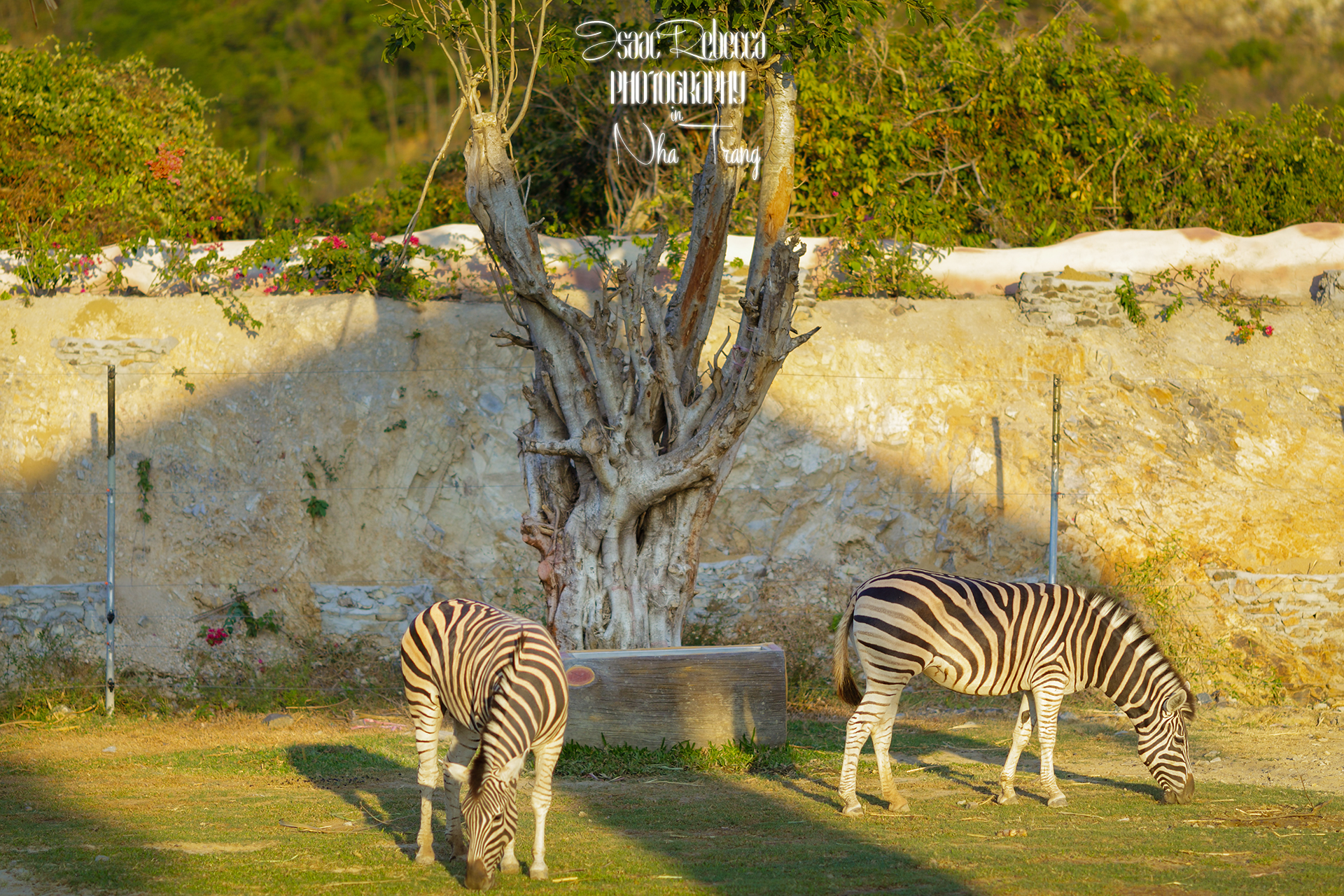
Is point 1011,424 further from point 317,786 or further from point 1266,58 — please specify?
point 1266,58

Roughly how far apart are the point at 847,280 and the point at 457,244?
4.42 meters

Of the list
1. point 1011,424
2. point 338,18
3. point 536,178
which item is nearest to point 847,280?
point 1011,424

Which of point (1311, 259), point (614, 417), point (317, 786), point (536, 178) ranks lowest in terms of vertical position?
point (317, 786)

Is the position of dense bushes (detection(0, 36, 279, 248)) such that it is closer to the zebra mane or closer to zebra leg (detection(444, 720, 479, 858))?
zebra leg (detection(444, 720, 479, 858))

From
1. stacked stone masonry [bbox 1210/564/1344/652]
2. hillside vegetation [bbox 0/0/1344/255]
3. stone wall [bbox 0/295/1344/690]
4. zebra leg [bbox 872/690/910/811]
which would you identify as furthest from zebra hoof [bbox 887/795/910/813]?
hillside vegetation [bbox 0/0/1344/255]

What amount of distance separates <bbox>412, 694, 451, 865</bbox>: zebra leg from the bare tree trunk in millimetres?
2714

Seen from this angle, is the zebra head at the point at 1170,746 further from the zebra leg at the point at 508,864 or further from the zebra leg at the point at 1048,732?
the zebra leg at the point at 508,864

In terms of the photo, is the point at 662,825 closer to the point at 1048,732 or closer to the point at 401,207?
the point at 1048,732

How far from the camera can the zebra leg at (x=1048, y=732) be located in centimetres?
759

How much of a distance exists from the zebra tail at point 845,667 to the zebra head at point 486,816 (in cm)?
287

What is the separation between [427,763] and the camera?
6.38 metres

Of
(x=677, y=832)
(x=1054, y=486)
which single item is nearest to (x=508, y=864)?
(x=677, y=832)

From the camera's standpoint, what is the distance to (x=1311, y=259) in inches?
536

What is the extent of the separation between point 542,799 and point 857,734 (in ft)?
7.98
